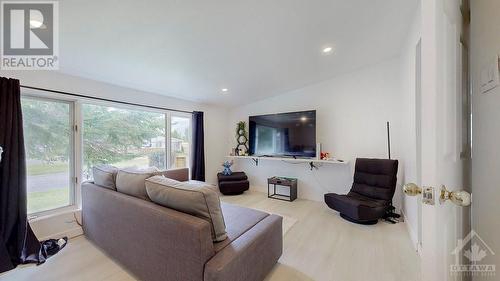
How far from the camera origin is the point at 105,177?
2.14m

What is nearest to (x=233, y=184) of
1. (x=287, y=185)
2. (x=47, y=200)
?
(x=287, y=185)

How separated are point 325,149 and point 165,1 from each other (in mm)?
3395

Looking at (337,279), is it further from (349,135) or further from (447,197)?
(349,135)

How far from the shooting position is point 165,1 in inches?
62.2

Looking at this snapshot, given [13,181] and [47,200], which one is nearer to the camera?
[13,181]

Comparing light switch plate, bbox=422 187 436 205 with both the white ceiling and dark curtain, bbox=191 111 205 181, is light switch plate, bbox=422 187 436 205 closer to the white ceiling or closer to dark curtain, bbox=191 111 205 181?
the white ceiling

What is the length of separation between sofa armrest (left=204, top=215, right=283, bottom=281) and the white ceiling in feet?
6.28

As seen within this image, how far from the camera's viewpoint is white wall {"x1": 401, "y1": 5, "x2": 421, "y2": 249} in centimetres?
220

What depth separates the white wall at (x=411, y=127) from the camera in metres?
2.20

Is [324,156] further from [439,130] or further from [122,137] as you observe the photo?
[122,137]

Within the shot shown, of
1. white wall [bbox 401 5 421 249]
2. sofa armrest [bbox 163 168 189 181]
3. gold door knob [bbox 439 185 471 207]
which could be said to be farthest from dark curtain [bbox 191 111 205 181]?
gold door knob [bbox 439 185 471 207]

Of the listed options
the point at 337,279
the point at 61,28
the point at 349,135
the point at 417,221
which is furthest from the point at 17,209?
the point at 349,135

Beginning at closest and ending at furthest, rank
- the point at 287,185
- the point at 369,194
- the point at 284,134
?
the point at 369,194 → the point at 287,185 → the point at 284,134

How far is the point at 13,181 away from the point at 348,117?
4596 millimetres
